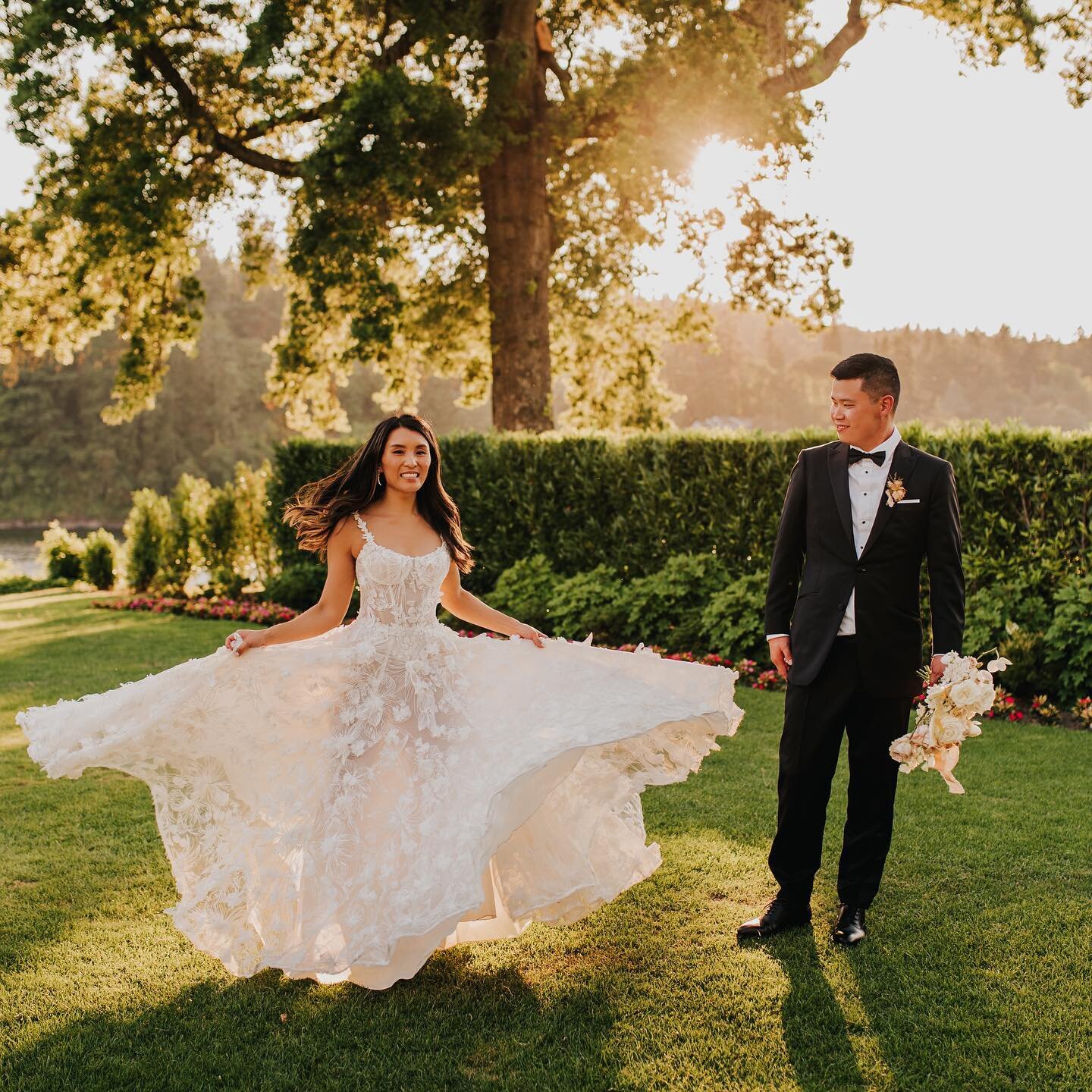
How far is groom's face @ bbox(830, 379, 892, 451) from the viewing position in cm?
408

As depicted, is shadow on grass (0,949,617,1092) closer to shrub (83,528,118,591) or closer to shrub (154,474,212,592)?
shrub (154,474,212,592)

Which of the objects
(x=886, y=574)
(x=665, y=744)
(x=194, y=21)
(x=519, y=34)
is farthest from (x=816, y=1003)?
(x=194, y=21)

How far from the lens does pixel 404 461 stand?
14.2 feet

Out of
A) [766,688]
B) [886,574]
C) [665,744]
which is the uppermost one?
[886,574]

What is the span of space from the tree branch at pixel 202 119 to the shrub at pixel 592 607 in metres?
8.21

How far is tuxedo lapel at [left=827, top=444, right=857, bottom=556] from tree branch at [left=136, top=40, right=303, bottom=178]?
13251mm

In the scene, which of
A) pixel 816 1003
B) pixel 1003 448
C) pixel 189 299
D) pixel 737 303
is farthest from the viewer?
pixel 189 299

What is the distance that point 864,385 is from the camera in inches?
161

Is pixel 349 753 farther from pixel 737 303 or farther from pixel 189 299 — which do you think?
pixel 189 299

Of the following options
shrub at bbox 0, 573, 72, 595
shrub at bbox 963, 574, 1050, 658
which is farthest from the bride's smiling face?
shrub at bbox 0, 573, 72, 595

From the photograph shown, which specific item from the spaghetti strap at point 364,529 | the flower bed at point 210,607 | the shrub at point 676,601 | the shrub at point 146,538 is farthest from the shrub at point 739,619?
the shrub at point 146,538

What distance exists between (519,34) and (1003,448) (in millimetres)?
10382

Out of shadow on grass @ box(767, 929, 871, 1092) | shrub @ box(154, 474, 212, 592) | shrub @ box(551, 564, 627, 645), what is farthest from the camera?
shrub @ box(154, 474, 212, 592)

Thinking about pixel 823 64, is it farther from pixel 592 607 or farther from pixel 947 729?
pixel 947 729
